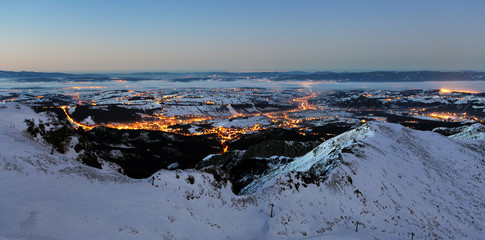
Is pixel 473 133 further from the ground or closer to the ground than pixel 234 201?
closer to the ground

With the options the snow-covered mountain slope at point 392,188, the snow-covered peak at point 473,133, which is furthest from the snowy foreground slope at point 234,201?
the snow-covered peak at point 473,133

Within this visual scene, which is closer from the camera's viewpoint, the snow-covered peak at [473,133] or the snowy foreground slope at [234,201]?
the snowy foreground slope at [234,201]

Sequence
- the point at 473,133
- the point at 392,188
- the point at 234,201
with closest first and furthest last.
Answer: the point at 234,201 → the point at 392,188 → the point at 473,133

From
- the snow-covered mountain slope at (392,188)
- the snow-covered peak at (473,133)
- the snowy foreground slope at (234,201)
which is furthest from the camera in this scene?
the snow-covered peak at (473,133)

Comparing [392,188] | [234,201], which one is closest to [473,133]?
[392,188]

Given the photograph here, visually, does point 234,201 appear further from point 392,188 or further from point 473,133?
point 473,133

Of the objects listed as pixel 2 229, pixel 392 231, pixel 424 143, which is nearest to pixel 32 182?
pixel 2 229

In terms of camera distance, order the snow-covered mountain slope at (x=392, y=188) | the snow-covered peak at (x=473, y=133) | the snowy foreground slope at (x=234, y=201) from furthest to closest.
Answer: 1. the snow-covered peak at (x=473, y=133)
2. the snow-covered mountain slope at (x=392, y=188)
3. the snowy foreground slope at (x=234, y=201)

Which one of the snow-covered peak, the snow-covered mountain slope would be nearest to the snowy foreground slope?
the snow-covered mountain slope

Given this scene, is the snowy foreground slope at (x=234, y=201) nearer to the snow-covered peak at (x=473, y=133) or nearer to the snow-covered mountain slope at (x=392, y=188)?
the snow-covered mountain slope at (x=392, y=188)
